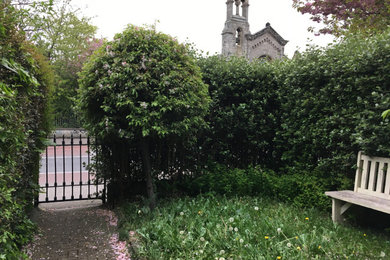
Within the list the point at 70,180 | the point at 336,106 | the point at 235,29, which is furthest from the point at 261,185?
the point at 235,29

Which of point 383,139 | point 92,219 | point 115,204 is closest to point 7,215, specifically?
point 92,219

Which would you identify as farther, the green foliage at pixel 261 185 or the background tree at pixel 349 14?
the background tree at pixel 349 14

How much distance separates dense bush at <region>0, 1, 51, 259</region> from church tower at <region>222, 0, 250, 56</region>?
2375cm

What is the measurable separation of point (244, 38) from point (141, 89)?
25995 millimetres

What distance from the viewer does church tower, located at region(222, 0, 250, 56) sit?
26.9 meters

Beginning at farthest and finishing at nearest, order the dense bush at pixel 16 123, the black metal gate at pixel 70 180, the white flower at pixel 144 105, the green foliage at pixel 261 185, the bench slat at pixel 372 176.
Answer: the black metal gate at pixel 70 180 < the green foliage at pixel 261 185 < the white flower at pixel 144 105 < the bench slat at pixel 372 176 < the dense bush at pixel 16 123

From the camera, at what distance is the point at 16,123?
2.78m

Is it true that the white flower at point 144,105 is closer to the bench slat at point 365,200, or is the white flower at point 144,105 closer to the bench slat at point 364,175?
the bench slat at point 365,200

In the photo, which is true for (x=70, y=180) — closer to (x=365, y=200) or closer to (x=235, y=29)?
(x=365, y=200)

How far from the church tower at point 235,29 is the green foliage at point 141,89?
22.6 meters

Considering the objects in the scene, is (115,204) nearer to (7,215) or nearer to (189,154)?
(189,154)

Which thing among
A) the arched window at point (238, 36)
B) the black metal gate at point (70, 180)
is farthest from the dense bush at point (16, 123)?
the arched window at point (238, 36)

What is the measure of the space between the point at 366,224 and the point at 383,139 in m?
1.27

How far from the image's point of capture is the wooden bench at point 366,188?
369cm
